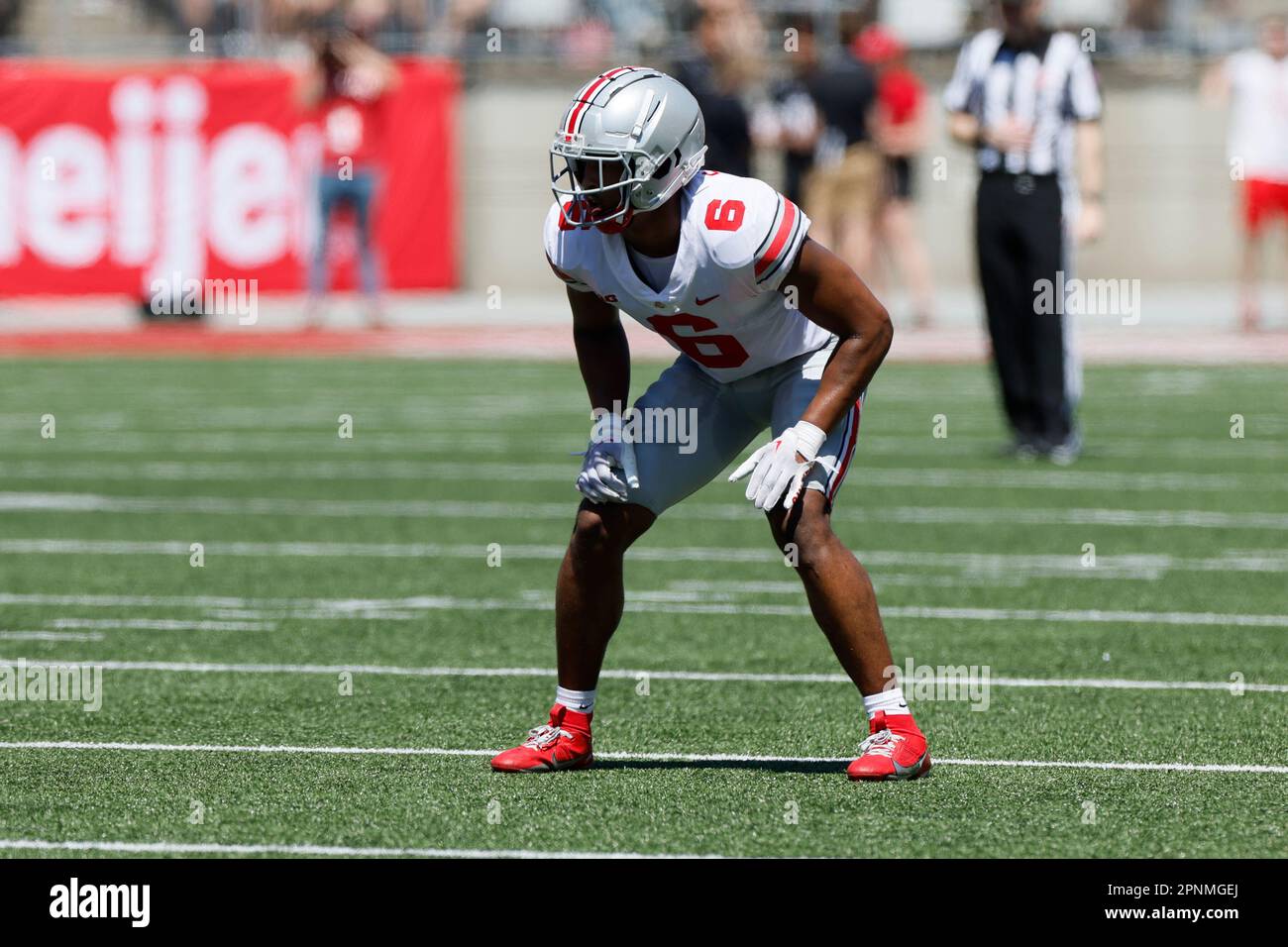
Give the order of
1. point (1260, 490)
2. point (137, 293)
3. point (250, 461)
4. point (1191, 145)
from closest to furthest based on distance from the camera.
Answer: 1. point (1260, 490)
2. point (250, 461)
3. point (137, 293)
4. point (1191, 145)

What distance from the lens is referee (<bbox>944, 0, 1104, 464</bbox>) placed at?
12609mm

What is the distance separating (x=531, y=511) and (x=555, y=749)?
528 centimetres

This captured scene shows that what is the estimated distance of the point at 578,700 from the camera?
6012 mm

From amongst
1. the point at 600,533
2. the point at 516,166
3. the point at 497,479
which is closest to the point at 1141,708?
the point at 600,533

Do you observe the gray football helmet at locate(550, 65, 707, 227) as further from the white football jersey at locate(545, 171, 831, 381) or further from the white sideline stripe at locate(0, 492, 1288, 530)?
the white sideline stripe at locate(0, 492, 1288, 530)

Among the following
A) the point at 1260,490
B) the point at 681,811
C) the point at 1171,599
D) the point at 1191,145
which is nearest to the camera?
the point at 681,811

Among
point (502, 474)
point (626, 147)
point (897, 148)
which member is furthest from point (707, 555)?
point (897, 148)

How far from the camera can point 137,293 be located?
22.9 meters

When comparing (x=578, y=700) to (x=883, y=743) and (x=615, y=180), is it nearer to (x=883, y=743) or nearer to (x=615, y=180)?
(x=883, y=743)

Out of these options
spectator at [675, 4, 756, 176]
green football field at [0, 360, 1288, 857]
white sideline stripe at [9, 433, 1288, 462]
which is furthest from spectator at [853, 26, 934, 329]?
white sideline stripe at [9, 433, 1288, 462]

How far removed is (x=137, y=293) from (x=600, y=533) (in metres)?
17.7

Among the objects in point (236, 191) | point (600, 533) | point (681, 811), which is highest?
point (236, 191)

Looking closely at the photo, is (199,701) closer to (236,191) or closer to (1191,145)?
(236,191)

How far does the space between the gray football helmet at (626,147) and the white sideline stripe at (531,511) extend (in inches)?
206
